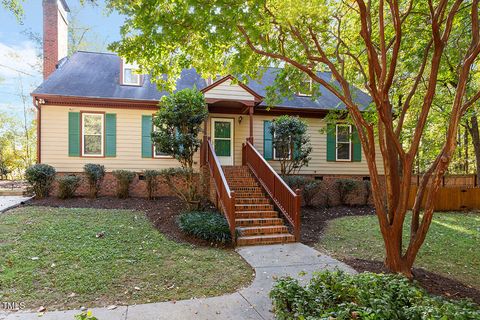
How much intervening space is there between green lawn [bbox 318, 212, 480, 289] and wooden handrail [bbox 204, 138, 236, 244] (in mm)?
2140

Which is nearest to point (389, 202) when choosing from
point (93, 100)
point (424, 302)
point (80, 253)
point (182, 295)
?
point (424, 302)

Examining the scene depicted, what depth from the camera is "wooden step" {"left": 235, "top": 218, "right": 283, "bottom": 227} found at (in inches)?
294

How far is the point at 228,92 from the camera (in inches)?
415

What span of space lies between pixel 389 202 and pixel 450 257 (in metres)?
2.80

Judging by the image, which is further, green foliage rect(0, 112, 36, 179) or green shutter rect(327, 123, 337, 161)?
green foliage rect(0, 112, 36, 179)

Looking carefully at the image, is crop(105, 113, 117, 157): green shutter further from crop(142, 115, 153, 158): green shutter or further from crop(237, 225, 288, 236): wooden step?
crop(237, 225, 288, 236): wooden step

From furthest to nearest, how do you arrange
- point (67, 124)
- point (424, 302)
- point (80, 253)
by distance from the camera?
point (67, 124) < point (80, 253) < point (424, 302)

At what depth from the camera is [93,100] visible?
10.8 metres

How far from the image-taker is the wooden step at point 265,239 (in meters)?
6.76

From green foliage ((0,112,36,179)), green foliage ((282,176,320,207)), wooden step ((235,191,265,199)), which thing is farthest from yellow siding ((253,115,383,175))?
green foliage ((0,112,36,179))

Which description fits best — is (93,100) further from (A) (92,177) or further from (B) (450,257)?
(B) (450,257)

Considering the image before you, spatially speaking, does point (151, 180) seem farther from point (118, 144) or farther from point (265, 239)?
point (265, 239)

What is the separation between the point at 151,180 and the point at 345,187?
7.36 m

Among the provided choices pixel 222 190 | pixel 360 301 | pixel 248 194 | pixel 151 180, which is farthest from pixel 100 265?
pixel 151 180
